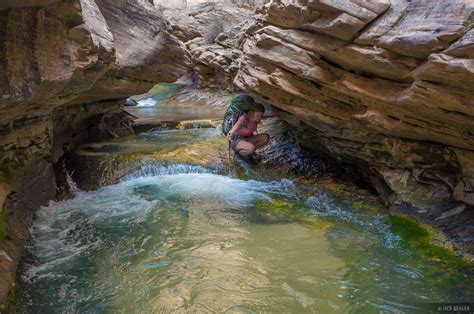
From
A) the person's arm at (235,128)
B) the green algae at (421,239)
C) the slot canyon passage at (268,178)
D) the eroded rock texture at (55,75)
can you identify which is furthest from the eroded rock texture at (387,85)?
the eroded rock texture at (55,75)

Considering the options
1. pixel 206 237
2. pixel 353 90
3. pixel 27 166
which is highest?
pixel 353 90

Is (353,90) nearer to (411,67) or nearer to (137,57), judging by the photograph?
(411,67)

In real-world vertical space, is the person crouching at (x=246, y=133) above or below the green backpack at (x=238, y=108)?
below

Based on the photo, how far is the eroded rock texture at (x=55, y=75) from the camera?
427 cm

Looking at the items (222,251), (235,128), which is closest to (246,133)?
(235,128)

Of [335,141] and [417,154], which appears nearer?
[417,154]

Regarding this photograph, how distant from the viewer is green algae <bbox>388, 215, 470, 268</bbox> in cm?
539

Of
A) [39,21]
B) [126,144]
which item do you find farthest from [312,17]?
[126,144]

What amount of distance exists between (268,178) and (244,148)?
981mm

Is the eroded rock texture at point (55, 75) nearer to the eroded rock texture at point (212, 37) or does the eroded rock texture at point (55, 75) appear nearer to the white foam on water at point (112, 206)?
the white foam on water at point (112, 206)

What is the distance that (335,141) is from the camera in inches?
321

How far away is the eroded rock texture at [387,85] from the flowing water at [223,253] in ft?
3.17

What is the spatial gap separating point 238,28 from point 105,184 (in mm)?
20238

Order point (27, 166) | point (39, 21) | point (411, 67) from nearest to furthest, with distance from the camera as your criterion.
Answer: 1. point (39, 21)
2. point (411, 67)
3. point (27, 166)
